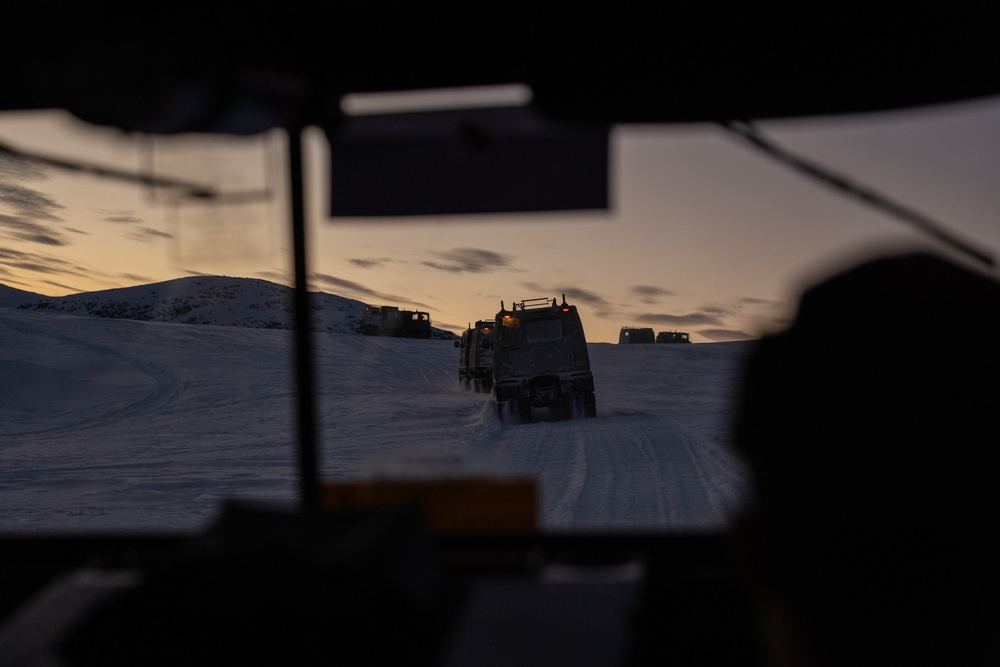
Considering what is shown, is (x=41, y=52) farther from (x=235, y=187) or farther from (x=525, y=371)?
(x=525, y=371)

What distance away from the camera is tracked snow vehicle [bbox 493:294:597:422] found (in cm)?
1495

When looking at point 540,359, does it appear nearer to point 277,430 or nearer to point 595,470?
point 595,470

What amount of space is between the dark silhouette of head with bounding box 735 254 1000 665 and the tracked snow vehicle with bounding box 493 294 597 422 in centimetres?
1397

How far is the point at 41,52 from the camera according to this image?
2127 mm

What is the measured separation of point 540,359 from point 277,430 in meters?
7.11

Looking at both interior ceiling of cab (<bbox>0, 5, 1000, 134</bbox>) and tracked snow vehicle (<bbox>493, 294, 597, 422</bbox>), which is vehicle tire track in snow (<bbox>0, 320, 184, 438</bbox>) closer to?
tracked snow vehicle (<bbox>493, 294, 597, 422</bbox>)

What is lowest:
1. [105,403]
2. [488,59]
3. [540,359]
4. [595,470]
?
[105,403]

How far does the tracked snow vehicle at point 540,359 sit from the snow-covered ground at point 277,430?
0.65 meters

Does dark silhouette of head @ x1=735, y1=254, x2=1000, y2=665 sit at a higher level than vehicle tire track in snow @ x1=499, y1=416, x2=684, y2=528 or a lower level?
higher

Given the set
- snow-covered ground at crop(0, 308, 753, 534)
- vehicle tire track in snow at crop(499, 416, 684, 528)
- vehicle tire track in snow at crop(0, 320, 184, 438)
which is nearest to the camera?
vehicle tire track in snow at crop(499, 416, 684, 528)

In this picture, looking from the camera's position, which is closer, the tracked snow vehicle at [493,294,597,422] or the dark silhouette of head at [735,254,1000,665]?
the dark silhouette of head at [735,254,1000,665]

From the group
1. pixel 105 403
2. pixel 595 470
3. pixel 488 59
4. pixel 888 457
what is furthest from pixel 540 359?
pixel 105 403

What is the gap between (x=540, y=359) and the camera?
49.1 feet

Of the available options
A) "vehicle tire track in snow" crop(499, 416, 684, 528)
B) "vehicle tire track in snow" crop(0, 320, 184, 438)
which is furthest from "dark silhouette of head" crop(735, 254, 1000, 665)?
"vehicle tire track in snow" crop(0, 320, 184, 438)
